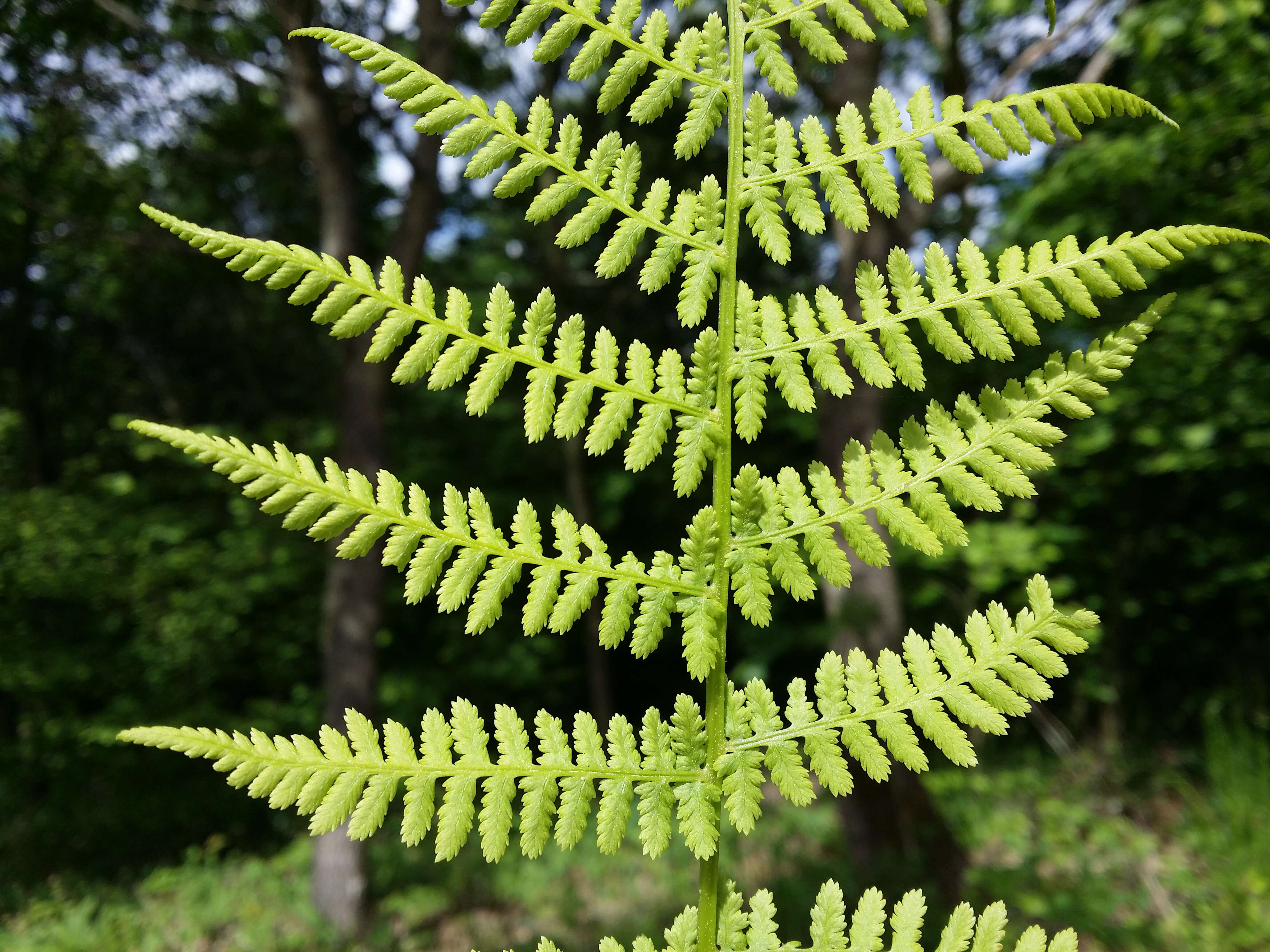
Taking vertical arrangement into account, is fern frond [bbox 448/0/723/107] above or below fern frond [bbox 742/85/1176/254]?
above

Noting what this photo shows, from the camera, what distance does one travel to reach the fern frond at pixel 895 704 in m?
0.73

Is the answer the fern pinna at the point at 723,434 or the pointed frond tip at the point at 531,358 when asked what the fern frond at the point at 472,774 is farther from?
the pointed frond tip at the point at 531,358

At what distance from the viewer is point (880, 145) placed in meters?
0.77

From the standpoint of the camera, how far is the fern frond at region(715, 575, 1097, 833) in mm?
729

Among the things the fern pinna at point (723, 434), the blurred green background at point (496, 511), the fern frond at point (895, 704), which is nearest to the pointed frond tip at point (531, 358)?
the fern pinna at point (723, 434)

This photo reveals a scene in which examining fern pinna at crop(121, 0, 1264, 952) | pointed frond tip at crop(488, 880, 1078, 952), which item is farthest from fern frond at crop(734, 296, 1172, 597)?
pointed frond tip at crop(488, 880, 1078, 952)

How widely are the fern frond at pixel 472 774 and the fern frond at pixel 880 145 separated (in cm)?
54

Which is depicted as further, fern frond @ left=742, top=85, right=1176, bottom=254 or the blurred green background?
the blurred green background

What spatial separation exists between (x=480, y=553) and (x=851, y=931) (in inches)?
21.2

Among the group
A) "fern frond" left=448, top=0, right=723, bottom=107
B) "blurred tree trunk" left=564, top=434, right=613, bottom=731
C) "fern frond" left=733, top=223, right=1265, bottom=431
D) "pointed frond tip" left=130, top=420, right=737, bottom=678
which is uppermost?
"blurred tree trunk" left=564, top=434, right=613, bottom=731

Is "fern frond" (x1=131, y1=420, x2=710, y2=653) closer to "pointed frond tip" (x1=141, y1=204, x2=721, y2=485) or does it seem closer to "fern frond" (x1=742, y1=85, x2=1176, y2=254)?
"pointed frond tip" (x1=141, y1=204, x2=721, y2=485)

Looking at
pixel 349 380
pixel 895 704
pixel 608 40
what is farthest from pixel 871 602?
pixel 608 40

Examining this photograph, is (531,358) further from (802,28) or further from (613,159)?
(802,28)

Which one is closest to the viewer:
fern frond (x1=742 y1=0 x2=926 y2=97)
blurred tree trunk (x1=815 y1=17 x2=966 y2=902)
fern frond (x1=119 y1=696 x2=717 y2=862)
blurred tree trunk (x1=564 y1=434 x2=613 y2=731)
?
fern frond (x1=119 y1=696 x2=717 y2=862)
